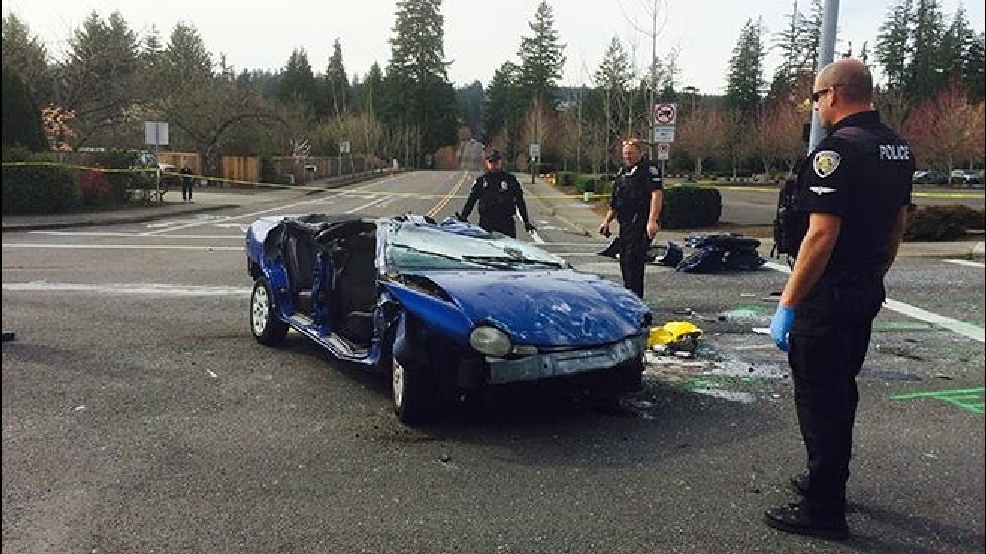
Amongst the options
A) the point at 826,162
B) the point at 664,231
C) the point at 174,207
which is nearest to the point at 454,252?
the point at 826,162

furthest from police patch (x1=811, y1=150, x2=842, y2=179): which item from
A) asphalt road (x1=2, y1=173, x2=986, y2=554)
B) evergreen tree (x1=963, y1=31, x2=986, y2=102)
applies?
evergreen tree (x1=963, y1=31, x2=986, y2=102)

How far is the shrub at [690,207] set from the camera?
56.7ft

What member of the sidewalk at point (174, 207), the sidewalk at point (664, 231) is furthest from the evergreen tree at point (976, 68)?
the sidewalk at point (174, 207)

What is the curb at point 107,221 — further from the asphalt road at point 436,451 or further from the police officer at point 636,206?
the police officer at point 636,206

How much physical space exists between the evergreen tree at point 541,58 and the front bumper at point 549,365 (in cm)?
120

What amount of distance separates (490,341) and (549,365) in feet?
0.99

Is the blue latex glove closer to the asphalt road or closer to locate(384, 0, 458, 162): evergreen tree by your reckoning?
the asphalt road

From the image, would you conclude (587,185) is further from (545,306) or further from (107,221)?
(545,306)

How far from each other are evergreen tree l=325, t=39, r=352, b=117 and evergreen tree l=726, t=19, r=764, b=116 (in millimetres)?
1153

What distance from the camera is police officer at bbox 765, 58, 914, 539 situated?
6.93 ft

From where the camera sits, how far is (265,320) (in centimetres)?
603

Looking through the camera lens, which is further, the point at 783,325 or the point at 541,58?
the point at 541,58

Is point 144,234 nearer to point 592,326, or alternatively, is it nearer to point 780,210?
point 592,326

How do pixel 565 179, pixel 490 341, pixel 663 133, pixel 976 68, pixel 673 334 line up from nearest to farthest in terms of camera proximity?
pixel 976 68 → pixel 490 341 → pixel 673 334 → pixel 663 133 → pixel 565 179
